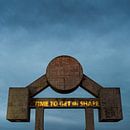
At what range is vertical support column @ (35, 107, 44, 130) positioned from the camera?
26312 mm

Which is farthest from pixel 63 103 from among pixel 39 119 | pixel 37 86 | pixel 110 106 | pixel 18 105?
pixel 110 106

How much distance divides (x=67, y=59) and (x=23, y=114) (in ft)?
19.8

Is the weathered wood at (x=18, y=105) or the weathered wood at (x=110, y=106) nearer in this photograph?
the weathered wood at (x=18, y=105)

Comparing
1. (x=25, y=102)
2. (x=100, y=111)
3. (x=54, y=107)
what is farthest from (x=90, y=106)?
(x=25, y=102)

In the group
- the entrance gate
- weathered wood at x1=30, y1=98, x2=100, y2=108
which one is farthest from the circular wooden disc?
weathered wood at x1=30, y1=98, x2=100, y2=108

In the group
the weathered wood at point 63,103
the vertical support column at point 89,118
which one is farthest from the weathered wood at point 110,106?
the vertical support column at point 89,118

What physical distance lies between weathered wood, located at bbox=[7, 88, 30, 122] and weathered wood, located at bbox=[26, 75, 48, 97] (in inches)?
24.1

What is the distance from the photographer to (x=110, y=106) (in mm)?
26906

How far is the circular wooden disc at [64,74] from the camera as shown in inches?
1067

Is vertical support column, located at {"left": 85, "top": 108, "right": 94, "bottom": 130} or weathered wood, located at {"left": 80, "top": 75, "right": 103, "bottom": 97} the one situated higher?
weathered wood, located at {"left": 80, "top": 75, "right": 103, "bottom": 97}

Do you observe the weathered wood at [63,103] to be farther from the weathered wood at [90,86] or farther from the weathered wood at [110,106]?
the weathered wood at [90,86]

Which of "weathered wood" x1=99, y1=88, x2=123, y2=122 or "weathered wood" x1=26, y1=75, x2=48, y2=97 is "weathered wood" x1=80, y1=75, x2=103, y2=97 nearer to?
"weathered wood" x1=99, y1=88, x2=123, y2=122

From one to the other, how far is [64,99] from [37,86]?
2587 mm

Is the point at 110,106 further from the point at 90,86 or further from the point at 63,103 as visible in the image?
the point at 63,103
